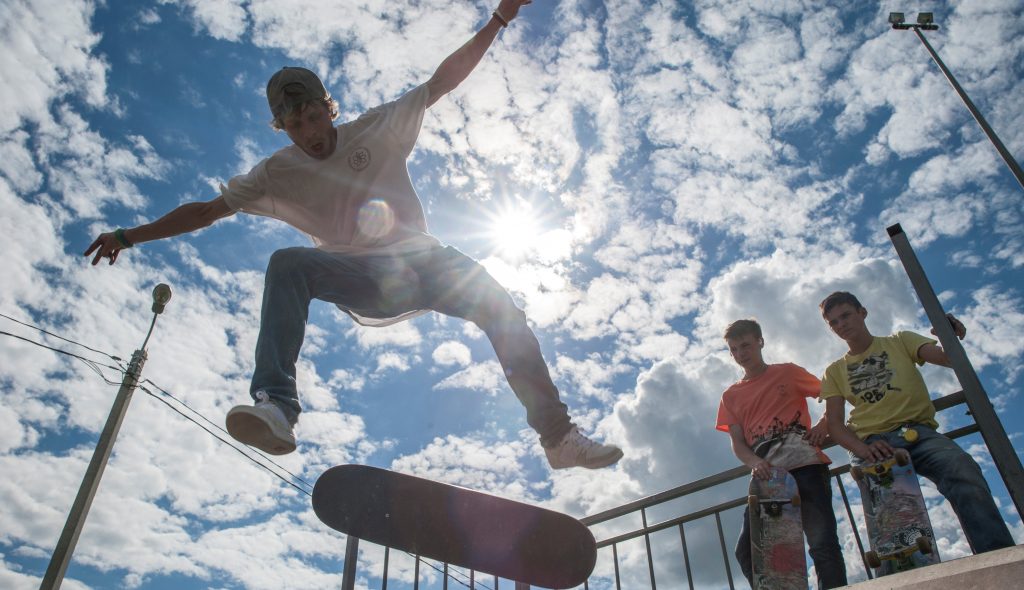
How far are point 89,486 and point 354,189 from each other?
9.41 meters

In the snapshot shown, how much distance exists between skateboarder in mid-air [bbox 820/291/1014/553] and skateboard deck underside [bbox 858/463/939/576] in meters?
0.09

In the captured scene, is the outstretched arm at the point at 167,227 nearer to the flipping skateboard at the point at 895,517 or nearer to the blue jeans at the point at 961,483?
the flipping skateboard at the point at 895,517

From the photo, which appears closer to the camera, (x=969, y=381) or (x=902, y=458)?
Result: (x=969, y=381)

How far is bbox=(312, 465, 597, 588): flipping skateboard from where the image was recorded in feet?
6.82

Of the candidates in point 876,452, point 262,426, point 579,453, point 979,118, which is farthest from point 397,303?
point 979,118

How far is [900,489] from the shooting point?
3018mm

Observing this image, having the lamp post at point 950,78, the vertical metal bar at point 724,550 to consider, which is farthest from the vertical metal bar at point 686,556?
the lamp post at point 950,78

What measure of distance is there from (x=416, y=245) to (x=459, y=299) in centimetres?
32

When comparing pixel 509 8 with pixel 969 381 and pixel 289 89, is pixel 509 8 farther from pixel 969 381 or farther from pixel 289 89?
pixel 969 381

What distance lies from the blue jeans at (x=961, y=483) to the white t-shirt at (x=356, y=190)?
2.48 meters

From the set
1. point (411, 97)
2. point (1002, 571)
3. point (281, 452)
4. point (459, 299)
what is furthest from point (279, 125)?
point (1002, 571)

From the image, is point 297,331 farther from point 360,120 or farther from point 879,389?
point 879,389

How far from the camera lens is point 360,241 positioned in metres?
2.96

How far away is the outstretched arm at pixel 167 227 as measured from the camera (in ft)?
10.8
